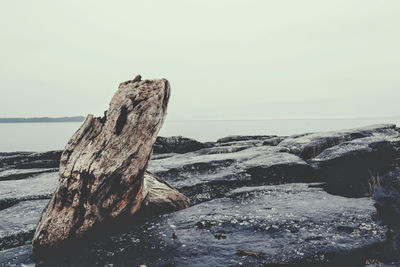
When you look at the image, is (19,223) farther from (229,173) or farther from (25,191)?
(229,173)

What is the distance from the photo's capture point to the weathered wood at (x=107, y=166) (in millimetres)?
4333

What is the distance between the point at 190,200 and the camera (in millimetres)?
6797

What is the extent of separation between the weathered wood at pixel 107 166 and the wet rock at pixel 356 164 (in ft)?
19.0

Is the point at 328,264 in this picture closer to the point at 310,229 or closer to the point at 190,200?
the point at 310,229

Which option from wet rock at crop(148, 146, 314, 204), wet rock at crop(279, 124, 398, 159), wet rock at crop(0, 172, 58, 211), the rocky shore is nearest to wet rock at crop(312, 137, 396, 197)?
the rocky shore

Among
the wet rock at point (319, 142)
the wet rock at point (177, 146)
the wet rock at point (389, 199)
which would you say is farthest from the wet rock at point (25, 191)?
the wet rock at point (319, 142)

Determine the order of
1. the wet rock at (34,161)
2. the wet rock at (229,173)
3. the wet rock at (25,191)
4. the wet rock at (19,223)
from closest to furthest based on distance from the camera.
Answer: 1. the wet rock at (19,223)
2. the wet rock at (25,191)
3. the wet rock at (229,173)
4. the wet rock at (34,161)

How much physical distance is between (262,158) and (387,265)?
5818 millimetres

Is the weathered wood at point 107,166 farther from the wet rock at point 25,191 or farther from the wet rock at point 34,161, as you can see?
the wet rock at point 34,161

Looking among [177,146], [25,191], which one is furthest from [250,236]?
[177,146]

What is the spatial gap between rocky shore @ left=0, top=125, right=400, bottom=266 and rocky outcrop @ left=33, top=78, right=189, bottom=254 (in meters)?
0.30

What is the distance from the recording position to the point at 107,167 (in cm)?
468

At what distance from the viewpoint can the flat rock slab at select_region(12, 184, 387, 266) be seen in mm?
3779

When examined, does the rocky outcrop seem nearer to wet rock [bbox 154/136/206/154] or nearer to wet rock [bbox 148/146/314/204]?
wet rock [bbox 148/146/314/204]
